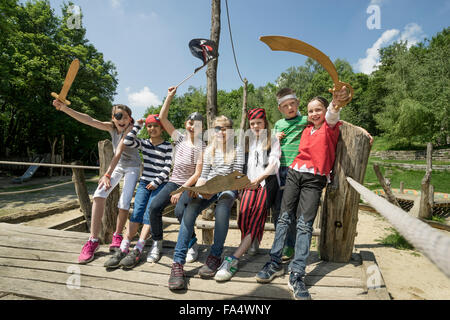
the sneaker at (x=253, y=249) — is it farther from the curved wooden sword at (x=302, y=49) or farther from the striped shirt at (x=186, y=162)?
the curved wooden sword at (x=302, y=49)

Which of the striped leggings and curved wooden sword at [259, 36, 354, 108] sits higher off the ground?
curved wooden sword at [259, 36, 354, 108]

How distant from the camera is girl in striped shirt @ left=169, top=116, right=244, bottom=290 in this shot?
2020mm

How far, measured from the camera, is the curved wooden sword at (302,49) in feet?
5.75

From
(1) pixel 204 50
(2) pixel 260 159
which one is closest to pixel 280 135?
(2) pixel 260 159

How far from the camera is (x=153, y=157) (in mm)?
2641

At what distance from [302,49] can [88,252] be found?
2.77 m

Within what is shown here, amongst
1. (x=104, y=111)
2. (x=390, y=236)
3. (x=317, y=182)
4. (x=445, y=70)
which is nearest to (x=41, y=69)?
(x=104, y=111)

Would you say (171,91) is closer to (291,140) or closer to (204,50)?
(204,50)

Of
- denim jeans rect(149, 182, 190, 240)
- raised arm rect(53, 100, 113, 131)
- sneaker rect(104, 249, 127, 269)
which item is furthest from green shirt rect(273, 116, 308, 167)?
raised arm rect(53, 100, 113, 131)

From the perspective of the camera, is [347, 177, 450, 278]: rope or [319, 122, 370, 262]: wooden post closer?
[347, 177, 450, 278]: rope

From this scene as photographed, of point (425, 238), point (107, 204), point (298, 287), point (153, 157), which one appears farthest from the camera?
point (107, 204)

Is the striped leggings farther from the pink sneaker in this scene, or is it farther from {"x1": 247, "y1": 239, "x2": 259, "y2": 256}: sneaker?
the pink sneaker

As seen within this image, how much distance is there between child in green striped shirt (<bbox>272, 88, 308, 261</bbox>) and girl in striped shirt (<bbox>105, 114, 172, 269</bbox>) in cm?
125

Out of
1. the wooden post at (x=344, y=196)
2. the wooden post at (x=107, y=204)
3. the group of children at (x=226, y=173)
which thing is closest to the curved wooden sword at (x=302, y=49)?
the group of children at (x=226, y=173)
